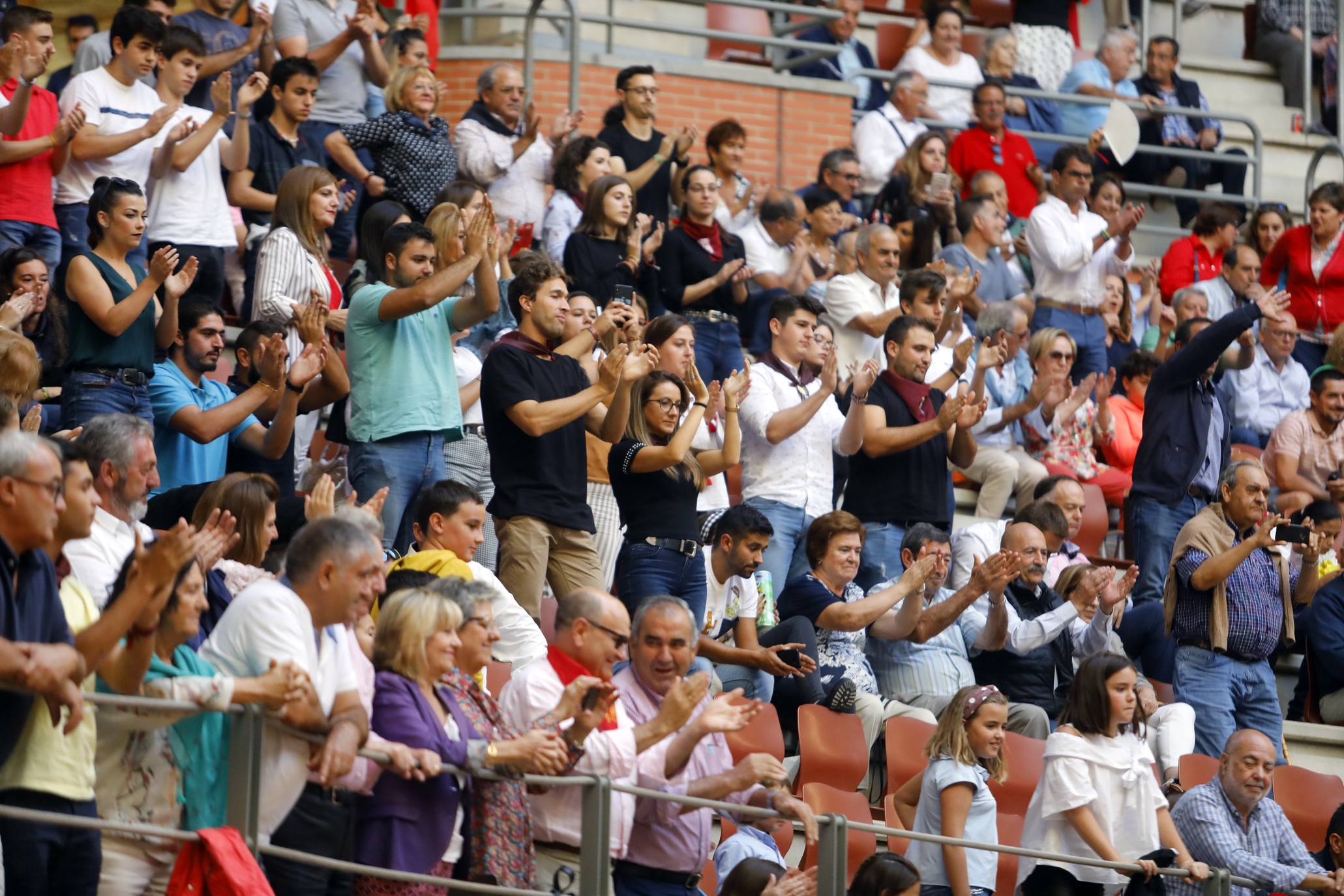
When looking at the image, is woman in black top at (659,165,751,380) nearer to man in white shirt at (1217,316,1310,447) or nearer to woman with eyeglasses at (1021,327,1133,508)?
woman with eyeglasses at (1021,327,1133,508)

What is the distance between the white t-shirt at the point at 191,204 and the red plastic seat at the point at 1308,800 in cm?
515

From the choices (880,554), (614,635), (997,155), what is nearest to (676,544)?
(880,554)

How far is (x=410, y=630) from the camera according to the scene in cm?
570

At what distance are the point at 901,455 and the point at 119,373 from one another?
3435 millimetres

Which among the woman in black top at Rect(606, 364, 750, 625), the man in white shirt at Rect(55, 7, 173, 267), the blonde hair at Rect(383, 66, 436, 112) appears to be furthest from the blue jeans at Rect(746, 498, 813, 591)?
the blonde hair at Rect(383, 66, 436, 112)

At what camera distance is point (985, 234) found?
12.6 m

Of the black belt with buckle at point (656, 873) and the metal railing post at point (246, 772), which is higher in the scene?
the metal railing post at point (246, 772)

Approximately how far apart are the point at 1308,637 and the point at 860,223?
4140 mm

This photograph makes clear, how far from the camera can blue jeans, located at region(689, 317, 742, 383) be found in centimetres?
1091


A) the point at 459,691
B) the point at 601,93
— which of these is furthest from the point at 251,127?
the point at 459,691

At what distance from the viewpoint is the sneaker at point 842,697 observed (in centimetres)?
851

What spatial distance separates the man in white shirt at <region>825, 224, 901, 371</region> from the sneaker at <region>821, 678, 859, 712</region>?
292 centimetres

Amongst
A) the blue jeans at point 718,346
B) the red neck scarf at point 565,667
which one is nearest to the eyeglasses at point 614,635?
the red neck scarf at point 565,667

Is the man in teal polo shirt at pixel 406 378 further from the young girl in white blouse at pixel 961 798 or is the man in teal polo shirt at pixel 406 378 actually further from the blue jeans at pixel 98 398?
the young girl in white blouse at pixel 961 798
